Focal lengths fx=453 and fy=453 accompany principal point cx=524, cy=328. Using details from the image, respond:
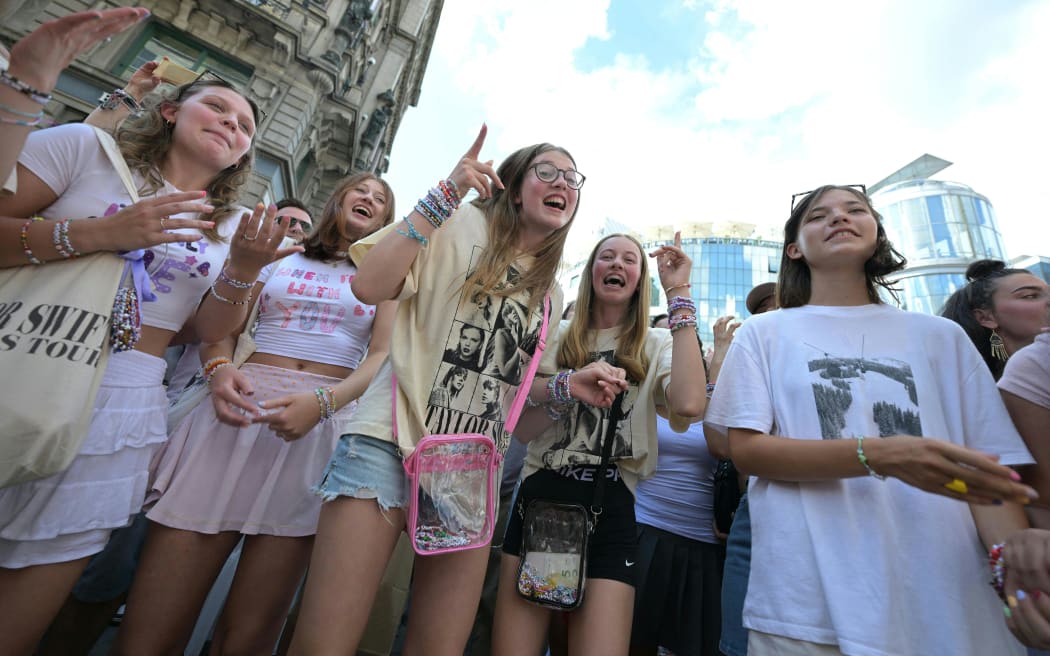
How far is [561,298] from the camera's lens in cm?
240

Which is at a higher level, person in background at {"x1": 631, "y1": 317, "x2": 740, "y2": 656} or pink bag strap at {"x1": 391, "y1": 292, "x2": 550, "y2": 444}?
pink bag strap at {"x1": 391, "y1": 292, "x2": 550, "y2": 444}

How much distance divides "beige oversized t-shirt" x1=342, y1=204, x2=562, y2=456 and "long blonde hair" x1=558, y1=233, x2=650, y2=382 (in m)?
0.66

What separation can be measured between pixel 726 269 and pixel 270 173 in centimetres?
4847

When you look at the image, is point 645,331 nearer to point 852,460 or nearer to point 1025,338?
point 852,460

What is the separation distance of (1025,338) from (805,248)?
5.82 feet

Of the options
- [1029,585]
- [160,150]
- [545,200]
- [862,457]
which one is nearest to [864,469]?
[862,457]

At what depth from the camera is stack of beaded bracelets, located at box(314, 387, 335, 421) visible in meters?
2.16

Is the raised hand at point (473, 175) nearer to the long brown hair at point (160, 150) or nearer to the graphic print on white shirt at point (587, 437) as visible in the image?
the graphic print on white shirt at point (587, 437)

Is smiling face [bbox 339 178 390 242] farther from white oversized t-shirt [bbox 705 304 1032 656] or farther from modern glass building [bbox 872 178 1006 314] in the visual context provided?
modern glass building [bbox 872 178 1006 314]

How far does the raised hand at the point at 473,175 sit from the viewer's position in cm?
182

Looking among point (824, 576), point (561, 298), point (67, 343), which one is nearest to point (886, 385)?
point (824, 576)

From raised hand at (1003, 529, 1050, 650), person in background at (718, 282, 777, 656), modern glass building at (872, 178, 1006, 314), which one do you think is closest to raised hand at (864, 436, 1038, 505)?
raised hand at (1003, 529, 1050, 650)

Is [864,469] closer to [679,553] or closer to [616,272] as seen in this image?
[679,553]

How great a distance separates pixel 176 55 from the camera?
11.7m
